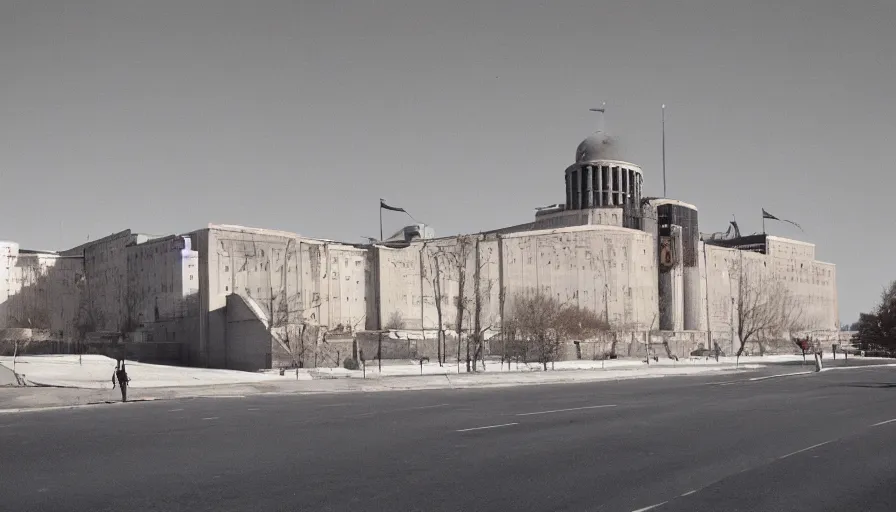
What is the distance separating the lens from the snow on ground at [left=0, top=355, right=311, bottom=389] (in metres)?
32.5

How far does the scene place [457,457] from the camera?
1302 centimetres

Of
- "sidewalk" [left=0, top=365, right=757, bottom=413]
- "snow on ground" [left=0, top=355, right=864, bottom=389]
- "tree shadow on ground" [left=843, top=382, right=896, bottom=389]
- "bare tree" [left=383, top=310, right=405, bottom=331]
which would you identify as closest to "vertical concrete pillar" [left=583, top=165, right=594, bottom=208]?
"bare tree" [left=383, top=310, right=405, bottom=331]

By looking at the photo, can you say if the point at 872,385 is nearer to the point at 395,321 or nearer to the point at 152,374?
the point at 152,374

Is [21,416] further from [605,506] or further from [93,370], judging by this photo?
[605,506]

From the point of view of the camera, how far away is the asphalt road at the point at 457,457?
9.76m

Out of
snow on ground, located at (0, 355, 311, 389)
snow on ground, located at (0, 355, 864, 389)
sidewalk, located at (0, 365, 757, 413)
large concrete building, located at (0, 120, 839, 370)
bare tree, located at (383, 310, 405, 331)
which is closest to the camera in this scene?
sidewalk, located at (0, 365, 757, 413)

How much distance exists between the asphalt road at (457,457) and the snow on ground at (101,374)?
969 cm

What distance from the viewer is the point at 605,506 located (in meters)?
9.30

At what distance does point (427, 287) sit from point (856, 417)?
143 ft

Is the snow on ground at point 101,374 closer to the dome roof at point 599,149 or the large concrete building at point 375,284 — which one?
the large concrete building at point 375,284

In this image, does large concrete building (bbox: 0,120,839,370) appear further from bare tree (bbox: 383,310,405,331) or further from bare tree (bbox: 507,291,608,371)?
bare tree (bbox: 507,291,608,371)

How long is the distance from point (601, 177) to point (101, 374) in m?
67.3

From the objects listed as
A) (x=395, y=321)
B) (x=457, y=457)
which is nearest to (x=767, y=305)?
(x=395, y=321)

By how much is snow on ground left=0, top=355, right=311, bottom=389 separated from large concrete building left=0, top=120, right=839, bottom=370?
6007 millimetres
